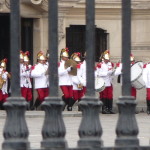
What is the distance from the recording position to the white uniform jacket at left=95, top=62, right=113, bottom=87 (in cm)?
2734

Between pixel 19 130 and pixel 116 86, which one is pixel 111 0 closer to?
pixel 116 86

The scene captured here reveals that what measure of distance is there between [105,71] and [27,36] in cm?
289

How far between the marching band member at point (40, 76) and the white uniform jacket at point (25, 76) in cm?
13

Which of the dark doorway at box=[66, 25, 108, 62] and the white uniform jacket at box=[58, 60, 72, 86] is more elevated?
the dark doorway at box=[66, 25, 108, 62]

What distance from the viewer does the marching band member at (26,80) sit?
27300 mm

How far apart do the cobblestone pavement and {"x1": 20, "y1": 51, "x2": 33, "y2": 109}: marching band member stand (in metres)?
1.20

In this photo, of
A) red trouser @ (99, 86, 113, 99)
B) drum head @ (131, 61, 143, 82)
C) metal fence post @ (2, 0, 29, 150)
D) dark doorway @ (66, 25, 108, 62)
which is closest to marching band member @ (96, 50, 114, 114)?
red trouser @ (99, 86, 113, 99)

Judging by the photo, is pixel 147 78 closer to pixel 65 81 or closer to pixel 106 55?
pixel 106 55

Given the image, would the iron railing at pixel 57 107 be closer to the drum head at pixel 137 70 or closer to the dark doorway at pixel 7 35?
the drum head at pixel 137 70

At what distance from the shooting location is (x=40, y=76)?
2742 cm

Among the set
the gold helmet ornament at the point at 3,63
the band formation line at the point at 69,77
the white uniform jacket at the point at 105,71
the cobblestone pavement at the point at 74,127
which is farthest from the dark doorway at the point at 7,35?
the cobblestone pavement at the point at 74,127

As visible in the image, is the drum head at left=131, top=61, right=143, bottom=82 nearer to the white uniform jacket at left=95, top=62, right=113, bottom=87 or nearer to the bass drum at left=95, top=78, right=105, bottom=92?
the bass drum at left=95, top=78, right=105, bottom=92

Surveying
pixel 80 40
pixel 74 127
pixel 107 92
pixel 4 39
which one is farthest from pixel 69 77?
pixel 74 127

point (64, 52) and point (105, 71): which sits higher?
point (64, 52)
